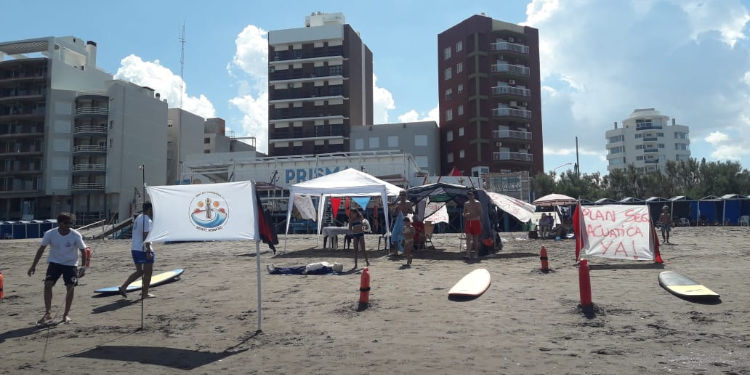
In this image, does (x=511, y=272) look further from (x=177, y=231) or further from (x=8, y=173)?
(x=8, y=173)

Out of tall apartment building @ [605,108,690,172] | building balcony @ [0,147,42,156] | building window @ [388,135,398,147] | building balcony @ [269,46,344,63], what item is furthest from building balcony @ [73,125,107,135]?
tall apartment building @ [605,108,690,172]

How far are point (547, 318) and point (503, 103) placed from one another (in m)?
58.5

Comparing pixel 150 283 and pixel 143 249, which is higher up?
pixel 143 249

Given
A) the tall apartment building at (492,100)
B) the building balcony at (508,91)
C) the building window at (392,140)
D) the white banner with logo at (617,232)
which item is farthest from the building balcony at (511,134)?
the white banner with logo at (617,232)

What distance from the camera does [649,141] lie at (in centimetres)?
10700

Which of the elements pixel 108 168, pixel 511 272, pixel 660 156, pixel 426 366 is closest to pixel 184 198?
pixel 426 366

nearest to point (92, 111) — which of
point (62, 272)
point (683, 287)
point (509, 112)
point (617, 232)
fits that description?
point (509, 112)

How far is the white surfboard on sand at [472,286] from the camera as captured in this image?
8758mm

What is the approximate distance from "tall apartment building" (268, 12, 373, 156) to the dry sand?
55495 mm

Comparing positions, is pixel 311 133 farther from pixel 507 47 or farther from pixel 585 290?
pixel 585 290

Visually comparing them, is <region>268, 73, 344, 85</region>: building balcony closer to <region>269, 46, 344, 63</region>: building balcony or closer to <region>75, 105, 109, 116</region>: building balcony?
<region>269, 46, 344, 63</region>: building balcony

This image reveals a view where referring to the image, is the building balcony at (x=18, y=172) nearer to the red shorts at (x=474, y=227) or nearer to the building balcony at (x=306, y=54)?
the building balcony at (x=306, y=54)

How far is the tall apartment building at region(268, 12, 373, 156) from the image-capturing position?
66438 mm

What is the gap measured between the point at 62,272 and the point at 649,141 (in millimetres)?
116836
